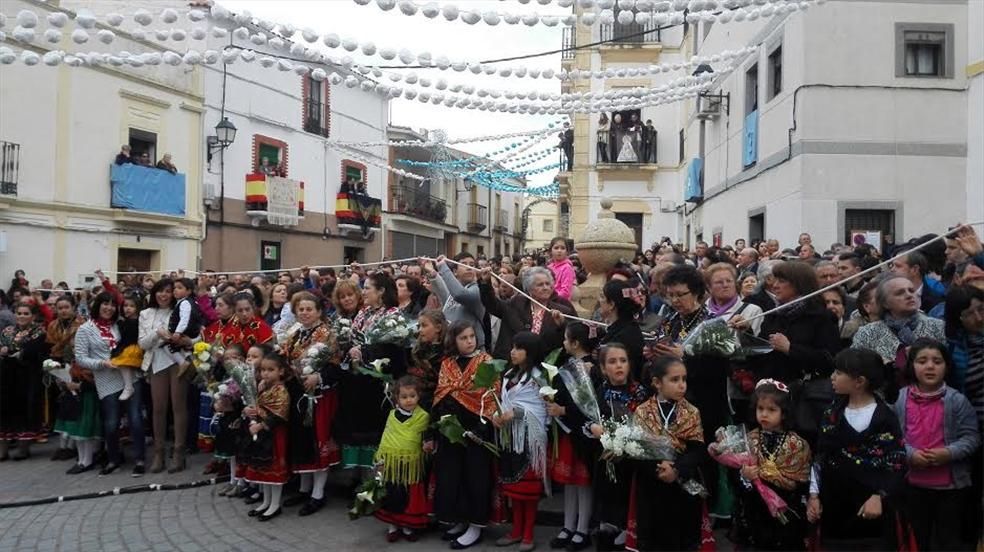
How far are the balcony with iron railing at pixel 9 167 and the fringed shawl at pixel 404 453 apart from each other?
14245 millimetres

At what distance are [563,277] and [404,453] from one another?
2.91m

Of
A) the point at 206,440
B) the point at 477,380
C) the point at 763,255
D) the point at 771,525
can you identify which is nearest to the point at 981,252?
the point at 771,525

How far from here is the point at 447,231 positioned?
40.4 meters

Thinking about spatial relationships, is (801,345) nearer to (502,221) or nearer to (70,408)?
(70,408)

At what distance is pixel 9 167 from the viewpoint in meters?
16.0

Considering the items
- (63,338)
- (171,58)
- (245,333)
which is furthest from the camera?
(171,58)

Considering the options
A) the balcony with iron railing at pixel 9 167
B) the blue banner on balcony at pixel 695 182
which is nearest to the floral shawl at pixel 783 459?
the balcony with iron railing at pixel 9 167

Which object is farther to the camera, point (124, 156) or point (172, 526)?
point (124, 156)

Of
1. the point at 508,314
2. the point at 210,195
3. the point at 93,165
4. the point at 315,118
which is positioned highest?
the point at 315,118

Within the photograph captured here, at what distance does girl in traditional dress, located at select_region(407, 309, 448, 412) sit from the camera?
569 cm

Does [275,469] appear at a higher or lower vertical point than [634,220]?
lower

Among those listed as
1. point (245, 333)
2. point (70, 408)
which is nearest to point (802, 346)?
point (245, 333)

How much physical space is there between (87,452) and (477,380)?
4722mm

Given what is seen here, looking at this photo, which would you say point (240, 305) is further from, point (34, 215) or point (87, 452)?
point (34, 215)
